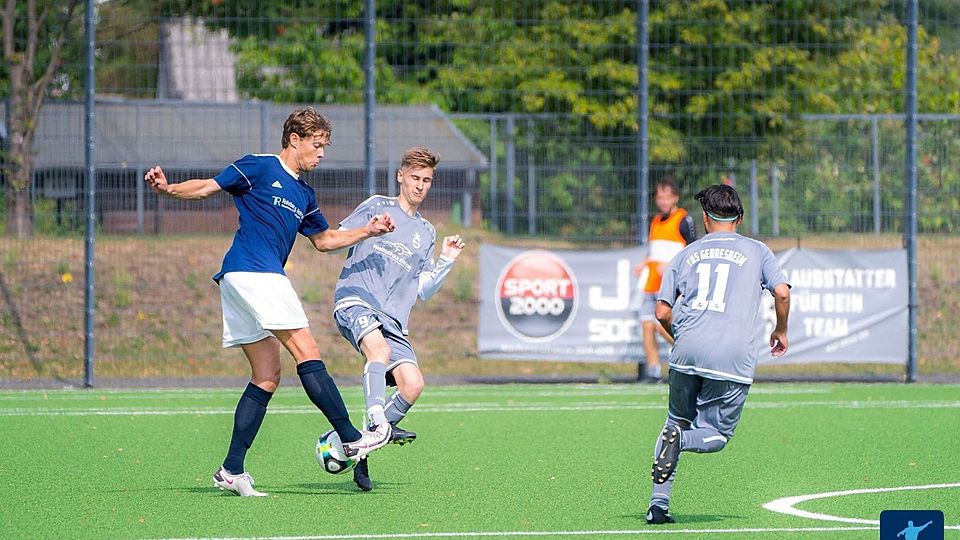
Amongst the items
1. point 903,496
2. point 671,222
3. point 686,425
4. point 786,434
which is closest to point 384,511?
point 686,425

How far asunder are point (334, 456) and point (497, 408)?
5199 millimetres

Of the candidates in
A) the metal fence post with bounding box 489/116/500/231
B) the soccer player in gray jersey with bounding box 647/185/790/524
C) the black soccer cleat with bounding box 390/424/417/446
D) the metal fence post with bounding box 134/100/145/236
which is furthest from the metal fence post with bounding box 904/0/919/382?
the soccer player in gray jersey with bounding box 647/185/790/524

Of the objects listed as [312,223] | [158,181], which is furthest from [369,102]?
[158,181]

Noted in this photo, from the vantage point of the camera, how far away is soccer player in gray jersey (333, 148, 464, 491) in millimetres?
8562

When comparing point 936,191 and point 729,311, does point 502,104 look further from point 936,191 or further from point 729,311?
point 729,311

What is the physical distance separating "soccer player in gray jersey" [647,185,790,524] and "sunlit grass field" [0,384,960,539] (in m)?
0.47

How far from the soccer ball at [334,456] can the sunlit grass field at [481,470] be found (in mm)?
160

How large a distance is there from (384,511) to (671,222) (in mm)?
8347

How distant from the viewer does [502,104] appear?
16.2 meters

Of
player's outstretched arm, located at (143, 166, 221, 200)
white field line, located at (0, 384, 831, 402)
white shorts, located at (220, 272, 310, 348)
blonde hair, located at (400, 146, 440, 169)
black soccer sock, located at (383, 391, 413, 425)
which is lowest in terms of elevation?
white field line, located at (0, 384, 831, 402)

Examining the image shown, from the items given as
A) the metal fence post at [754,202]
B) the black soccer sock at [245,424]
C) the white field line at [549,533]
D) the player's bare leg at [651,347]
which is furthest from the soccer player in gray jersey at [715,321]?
the metal fence post at [754,202]

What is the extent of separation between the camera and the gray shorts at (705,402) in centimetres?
710

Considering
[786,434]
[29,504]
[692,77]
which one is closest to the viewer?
[29,504]

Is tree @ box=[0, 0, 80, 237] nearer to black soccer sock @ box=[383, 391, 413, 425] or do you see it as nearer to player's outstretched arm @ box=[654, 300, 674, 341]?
black soccer sock @ box=[383, 391, 413, 425]
